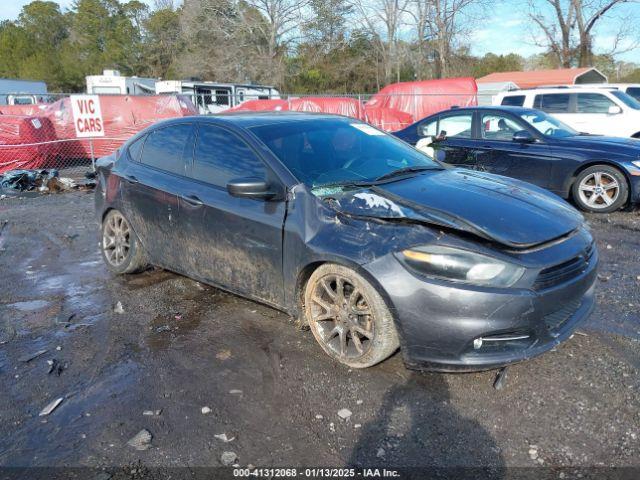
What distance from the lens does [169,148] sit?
447cm

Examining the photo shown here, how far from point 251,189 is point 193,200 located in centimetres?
82

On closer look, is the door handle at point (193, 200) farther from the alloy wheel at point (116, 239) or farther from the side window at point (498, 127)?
the side window at point (498, 127)

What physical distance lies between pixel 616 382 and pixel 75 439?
3.07 meters

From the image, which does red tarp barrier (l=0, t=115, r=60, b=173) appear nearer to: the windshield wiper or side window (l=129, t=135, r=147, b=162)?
Answer: side window (l=129, t=135, r=147, b=162)

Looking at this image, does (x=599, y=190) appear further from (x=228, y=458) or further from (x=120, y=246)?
(x=228, y=458)

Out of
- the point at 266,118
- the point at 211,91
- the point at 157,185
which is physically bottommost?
the point at 157,185

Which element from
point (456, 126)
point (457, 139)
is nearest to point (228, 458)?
point (457, 139)

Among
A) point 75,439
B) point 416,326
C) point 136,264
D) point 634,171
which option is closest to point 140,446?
point 75,439

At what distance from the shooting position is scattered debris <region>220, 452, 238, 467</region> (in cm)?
247

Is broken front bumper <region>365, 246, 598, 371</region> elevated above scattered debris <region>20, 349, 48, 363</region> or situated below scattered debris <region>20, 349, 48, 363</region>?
above

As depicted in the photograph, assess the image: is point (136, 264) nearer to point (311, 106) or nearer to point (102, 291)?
point (102, 291)

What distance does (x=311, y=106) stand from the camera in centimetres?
1694

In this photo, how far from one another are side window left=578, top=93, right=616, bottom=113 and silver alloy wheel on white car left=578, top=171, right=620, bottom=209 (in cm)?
491

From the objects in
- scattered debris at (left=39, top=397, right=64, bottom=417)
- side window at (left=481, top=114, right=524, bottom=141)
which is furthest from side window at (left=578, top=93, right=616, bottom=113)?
scattered debris at (left=39, top=397, right=64, bottom=417)
